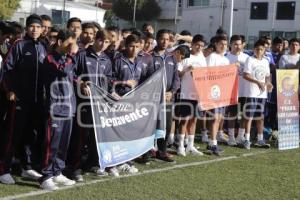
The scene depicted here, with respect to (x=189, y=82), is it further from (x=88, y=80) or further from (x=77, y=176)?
(x=77, y=176)

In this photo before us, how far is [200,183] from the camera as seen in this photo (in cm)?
599

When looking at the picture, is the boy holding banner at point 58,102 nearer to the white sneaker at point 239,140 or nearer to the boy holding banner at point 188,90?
the boy holding banner at point 188,90

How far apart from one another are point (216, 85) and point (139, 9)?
182 ft

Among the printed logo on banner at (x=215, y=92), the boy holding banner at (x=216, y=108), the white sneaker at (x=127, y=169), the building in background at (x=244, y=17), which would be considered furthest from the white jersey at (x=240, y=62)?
the building in background at (x=244, y=17)

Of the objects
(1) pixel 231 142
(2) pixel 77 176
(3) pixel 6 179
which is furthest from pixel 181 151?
(3) pixel 6 179

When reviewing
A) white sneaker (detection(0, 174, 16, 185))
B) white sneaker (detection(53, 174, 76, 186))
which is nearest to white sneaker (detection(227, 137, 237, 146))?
white sneaker (detection(53, 174, 76, 186))

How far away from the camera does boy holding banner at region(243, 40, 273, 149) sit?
326 inches

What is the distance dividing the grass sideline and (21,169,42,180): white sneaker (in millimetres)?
113

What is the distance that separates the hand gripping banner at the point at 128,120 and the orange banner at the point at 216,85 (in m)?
1.02

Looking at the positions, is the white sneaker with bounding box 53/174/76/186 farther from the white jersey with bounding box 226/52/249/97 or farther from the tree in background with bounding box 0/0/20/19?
the tree in background with bounding box 0/0/20/19

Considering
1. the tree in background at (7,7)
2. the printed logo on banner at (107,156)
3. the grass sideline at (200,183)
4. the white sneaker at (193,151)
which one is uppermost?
the tree in background at (7,7)

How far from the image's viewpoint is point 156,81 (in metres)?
6.62

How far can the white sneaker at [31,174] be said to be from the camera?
19.1 ft

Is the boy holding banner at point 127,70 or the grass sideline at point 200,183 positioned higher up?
the boy holding banner at point 127,70
